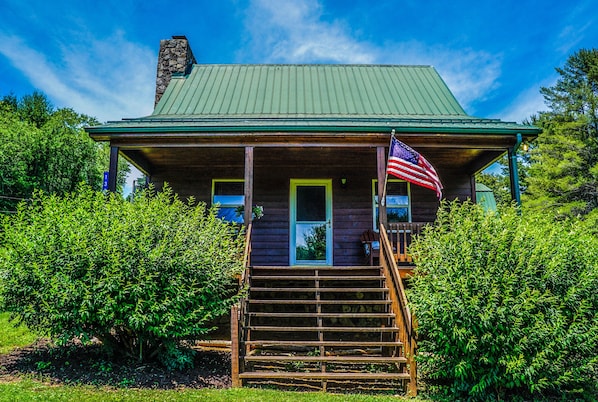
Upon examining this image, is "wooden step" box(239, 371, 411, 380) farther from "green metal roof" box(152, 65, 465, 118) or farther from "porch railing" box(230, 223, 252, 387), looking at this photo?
"green metal roof" box(152, 65, 465, 118)

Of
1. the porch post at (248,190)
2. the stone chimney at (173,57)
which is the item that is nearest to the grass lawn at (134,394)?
the porch post at (248,190)

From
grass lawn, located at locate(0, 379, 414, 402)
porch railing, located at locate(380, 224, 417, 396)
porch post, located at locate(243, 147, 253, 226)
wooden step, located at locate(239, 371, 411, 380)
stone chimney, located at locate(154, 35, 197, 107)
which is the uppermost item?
stone chimney, located at locate(154, 35, 197, 107)

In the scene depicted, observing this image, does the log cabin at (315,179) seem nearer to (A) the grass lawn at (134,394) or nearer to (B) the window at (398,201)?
(B) the window at (398,201)

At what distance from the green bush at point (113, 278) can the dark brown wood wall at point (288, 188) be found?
145 inches

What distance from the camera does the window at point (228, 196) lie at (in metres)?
9.46

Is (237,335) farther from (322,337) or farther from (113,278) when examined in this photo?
(113,278)

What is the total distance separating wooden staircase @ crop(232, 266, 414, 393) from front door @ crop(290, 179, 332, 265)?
1.96 meters

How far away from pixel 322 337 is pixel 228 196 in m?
4.99

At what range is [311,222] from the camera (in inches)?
365

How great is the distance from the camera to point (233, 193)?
9.55m

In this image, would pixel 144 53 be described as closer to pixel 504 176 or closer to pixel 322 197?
pixel 322 197

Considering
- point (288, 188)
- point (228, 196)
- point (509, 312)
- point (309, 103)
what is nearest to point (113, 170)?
point (228, 196)

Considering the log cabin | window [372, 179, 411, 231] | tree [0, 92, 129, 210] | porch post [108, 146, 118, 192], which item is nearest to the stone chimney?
the log cabin

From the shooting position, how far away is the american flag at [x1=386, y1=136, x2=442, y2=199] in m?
6.63
